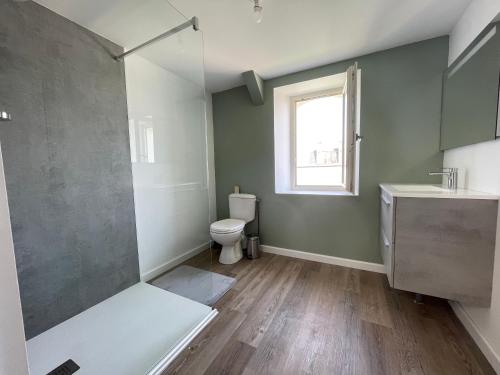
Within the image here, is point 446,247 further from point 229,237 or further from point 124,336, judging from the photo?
point 124,336

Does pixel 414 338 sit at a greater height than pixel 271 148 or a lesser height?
lesser

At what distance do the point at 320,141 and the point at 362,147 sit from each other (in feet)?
1.85

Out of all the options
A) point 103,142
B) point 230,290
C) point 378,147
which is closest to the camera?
point 103,142

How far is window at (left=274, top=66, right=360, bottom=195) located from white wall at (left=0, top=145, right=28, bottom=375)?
224cm

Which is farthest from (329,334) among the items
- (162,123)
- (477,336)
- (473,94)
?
(162,123)

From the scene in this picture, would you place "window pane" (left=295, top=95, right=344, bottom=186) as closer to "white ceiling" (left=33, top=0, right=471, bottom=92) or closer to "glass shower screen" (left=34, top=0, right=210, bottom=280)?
"white ceiling" (left=33, top=0, right=471, bottom=92)

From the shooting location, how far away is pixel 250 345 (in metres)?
1.26

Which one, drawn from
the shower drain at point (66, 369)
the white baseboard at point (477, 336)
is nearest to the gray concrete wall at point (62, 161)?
the shower drain at point (66, 369)

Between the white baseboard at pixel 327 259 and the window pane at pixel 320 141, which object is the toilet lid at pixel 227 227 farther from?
the window pane at pixel 320 141

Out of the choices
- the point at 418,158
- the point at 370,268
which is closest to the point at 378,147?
the point at 418,158

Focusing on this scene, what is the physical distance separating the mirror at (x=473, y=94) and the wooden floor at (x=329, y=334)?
1.27 meters

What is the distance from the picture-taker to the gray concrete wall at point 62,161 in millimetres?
1237

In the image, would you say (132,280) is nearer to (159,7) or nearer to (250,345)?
(250,345)

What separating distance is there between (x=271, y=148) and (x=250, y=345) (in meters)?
1.93
